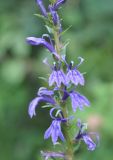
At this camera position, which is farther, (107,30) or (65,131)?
(107,30)

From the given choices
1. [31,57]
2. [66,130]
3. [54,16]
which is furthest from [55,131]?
[31,57]

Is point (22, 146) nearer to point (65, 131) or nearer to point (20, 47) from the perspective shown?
point (20, 47)

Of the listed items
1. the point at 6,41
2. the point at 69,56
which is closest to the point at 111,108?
the point at 69,56

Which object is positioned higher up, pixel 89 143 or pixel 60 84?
pixel 60 84

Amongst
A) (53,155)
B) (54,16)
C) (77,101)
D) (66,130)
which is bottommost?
(53,155)

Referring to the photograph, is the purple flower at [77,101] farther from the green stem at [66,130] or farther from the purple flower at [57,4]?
the purple flower at [57,4]

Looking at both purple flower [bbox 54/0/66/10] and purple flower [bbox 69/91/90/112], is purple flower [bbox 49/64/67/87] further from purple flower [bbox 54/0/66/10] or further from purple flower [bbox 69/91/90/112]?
purple flower [bbox 54/0/66/10]

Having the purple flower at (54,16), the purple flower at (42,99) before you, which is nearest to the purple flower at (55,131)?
the purple flower at (42,99)

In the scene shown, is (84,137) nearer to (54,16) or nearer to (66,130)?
(66,130)

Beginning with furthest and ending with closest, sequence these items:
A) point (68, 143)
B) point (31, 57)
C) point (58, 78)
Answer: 1. point (31, 57)
2. point (68, 143)
3. point (58, 78)
